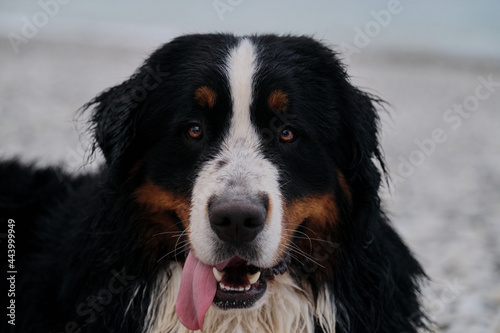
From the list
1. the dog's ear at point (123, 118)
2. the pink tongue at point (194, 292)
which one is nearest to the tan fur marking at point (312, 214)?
the pink tongue at point (194, 292)

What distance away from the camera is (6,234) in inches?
145

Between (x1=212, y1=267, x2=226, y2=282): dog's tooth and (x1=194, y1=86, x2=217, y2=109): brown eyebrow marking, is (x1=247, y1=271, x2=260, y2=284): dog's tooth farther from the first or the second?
(x1=194, y1=86, x2=217, y2=109): brown eyebrow marking

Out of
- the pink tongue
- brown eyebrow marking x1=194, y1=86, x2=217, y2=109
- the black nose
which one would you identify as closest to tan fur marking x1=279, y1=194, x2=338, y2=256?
the black nose

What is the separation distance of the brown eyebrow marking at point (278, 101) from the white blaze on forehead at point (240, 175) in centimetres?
10

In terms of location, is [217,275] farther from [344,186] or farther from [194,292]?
[344,186]

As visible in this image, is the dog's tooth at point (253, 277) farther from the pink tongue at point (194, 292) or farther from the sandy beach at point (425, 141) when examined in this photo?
the sandy beach at point (425, 141)

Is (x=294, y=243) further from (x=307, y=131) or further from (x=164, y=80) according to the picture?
(x=164, y=80)

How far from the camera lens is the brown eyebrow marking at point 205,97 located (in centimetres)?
285

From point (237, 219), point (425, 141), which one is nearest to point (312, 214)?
point (237, 219)

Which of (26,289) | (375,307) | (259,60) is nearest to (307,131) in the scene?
(259,60)

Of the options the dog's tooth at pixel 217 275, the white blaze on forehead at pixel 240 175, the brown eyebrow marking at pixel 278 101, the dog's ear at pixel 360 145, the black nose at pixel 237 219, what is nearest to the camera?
the black nose at pixel 237 219

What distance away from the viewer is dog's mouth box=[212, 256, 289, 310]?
269 centimetres

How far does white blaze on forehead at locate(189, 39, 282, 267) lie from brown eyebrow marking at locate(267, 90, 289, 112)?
3.9 inches

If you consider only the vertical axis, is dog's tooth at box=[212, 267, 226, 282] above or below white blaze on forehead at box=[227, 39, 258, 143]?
below
